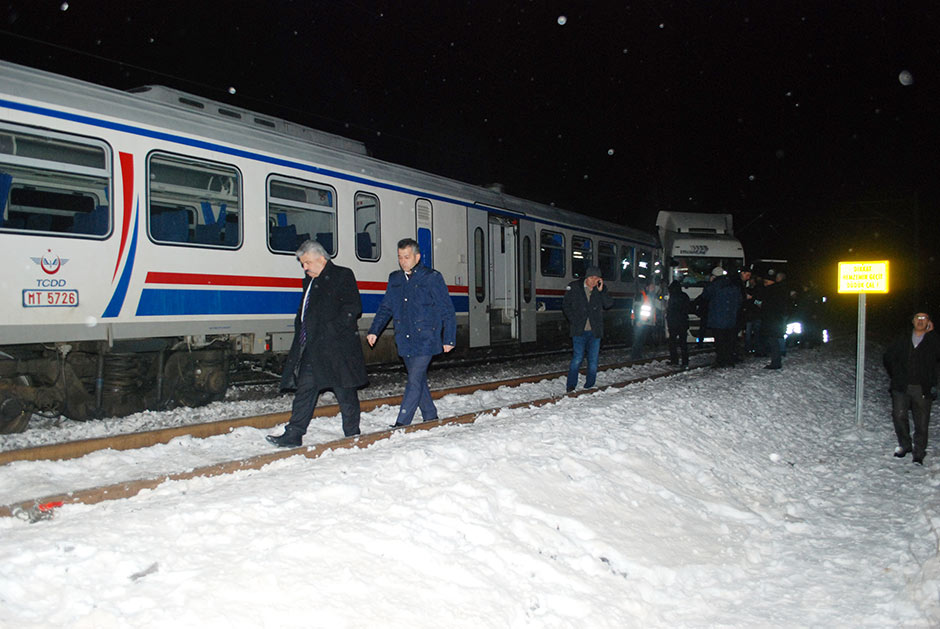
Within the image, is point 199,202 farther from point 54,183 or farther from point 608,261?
point 608,261

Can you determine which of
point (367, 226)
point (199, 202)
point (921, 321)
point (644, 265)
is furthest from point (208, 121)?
point (644, 265)

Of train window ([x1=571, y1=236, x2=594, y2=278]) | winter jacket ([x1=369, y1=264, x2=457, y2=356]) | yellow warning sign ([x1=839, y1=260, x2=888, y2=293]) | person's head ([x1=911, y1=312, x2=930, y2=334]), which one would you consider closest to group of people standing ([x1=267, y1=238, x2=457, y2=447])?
winter jacket ([x1=369, y1=264, x2=457, y2=356])

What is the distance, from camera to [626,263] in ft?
66.7

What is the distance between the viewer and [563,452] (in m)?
5.80

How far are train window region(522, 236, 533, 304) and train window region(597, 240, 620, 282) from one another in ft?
13.3

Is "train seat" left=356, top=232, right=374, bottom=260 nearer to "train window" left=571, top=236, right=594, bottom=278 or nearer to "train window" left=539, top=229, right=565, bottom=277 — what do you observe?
"train window" left=539, top=229, right=565, bottom=277

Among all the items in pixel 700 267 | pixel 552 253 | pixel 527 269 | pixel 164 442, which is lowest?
pixel 164 442

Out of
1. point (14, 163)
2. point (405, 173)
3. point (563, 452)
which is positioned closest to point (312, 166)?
point (405, 173)

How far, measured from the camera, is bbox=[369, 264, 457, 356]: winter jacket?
6.76 metres

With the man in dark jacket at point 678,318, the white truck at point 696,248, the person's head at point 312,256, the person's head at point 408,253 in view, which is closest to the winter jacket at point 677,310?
the man in dark jacket at point 678,318

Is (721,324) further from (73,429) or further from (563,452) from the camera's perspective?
(73,429)

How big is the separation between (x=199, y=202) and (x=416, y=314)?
3175 mm

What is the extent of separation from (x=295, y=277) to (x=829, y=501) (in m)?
6.69

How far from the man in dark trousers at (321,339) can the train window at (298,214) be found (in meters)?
3.04
